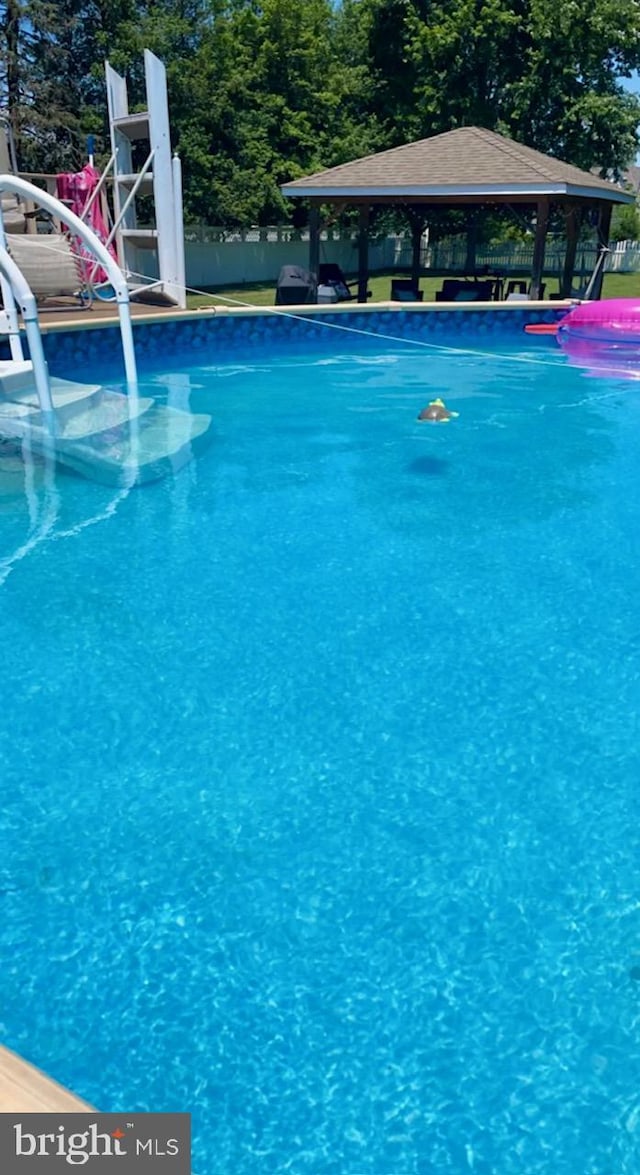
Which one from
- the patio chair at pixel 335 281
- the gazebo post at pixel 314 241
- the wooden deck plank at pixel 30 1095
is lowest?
the wooden deck plank at pixel 30 1095

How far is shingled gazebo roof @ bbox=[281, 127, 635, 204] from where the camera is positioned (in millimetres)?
16266

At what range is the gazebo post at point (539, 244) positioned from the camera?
16.8 m

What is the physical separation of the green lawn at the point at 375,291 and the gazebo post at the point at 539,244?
14.5ft

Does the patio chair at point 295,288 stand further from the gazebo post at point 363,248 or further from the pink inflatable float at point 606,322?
the pink inflatable float at point 606,322

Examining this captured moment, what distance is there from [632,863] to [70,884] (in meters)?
2.20

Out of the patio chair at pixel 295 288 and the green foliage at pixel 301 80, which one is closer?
the patio chair at pixel 295 288

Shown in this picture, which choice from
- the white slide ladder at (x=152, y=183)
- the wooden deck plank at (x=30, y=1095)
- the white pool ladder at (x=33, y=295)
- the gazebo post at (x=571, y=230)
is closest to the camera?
the wooden deck plank at (x=30, y=1095)

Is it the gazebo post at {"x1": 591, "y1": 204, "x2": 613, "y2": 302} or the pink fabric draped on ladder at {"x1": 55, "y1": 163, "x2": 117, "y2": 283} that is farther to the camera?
the gazebo post at {"x1": 591, "y1": 204, "x2": 613, "y2": 302}

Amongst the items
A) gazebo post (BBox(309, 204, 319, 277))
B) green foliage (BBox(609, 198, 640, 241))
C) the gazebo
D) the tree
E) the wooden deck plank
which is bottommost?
the wooden deck plank

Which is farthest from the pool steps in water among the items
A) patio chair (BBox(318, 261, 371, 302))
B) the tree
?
the tree

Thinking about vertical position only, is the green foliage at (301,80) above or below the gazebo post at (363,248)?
above

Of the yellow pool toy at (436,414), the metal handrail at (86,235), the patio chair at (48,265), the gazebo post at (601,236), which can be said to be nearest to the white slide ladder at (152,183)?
the patio chair at (48,265)

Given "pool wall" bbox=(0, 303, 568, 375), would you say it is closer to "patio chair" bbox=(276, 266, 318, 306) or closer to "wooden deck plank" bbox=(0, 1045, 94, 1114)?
"patio chair" bbox=(276, 266, 318, 306)

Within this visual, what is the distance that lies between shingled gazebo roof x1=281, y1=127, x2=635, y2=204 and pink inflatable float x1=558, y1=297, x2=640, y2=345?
2.26 metres
